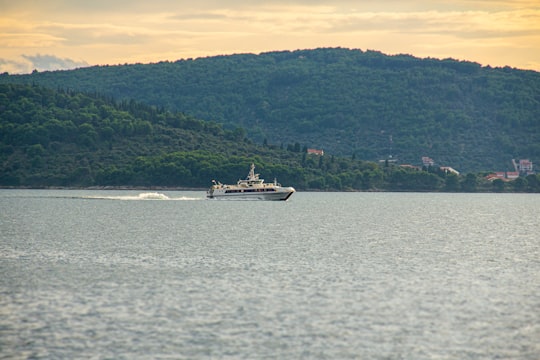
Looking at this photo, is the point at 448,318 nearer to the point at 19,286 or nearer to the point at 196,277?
the point at 196,277

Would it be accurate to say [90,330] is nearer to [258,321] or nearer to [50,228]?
[258,321]

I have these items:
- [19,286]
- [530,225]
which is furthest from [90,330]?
[530,225]

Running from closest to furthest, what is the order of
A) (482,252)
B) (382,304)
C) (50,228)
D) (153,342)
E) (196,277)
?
1. (153,342)
2. (382,304)
3. (196,277)
4. (482,252)
5. (50,228)

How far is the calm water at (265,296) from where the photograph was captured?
42.5 m

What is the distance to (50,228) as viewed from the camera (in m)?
113

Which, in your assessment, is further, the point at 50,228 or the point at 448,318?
the point at 50,228

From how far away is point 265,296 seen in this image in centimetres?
5541

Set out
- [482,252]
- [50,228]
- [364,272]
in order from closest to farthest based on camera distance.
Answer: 1. [364,272]
2. [482,252]
3. [50,228]

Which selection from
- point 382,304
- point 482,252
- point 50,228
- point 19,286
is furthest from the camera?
point 50,228

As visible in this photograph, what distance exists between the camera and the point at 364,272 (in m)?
68.2

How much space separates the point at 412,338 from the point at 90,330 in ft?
52.7

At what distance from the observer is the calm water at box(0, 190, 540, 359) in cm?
4250

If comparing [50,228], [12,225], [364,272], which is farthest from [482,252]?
[12,225]

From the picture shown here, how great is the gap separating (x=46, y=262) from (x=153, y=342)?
3205cm
